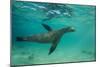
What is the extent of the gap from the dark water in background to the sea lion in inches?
1.3

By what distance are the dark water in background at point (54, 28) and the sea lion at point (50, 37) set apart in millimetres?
33

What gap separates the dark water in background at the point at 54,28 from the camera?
1877 mm

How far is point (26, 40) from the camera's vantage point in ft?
6.26

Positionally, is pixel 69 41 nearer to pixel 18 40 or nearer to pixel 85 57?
pixel 85 57

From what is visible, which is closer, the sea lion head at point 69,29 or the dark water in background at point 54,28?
the dark water in background at point 54,28

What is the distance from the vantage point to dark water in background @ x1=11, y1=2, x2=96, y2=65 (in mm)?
1877

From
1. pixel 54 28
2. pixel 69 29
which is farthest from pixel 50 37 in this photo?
pixel 69 29

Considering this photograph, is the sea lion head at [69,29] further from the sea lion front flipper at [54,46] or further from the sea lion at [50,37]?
the sea lion front flipper at [54,46]

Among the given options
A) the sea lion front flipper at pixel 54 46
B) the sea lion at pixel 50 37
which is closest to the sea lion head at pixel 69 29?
the sea lion at pixel 50 37

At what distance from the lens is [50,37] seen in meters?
1.99
